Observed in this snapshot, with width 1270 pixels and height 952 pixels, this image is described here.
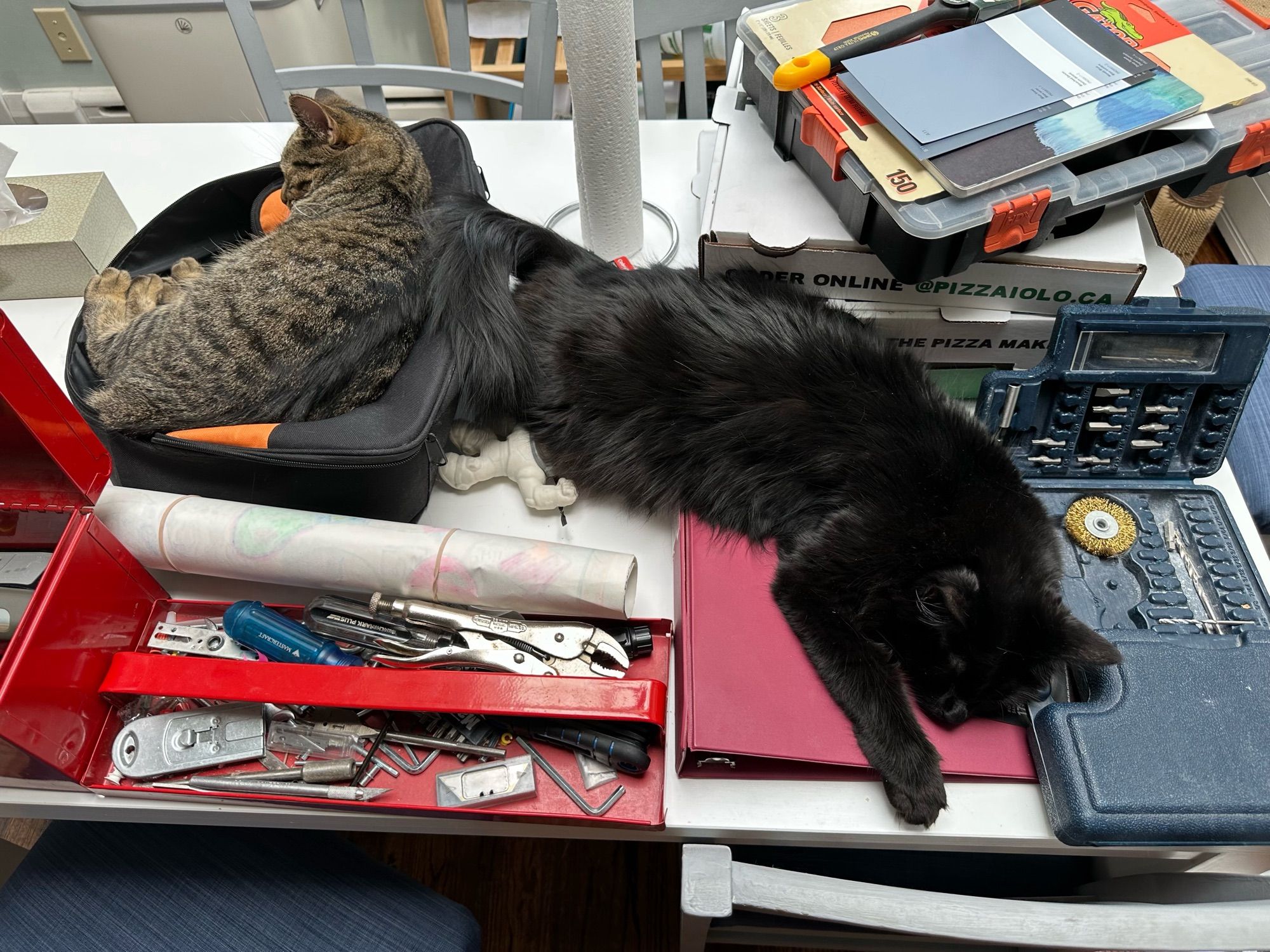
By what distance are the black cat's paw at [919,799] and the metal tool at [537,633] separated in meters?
0.24

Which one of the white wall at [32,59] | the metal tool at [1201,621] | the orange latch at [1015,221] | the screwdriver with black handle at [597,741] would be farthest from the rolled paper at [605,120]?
the white wall at [32,59]

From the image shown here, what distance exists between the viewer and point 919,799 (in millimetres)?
627

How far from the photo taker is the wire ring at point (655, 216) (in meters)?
1.06

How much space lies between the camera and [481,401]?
83cm

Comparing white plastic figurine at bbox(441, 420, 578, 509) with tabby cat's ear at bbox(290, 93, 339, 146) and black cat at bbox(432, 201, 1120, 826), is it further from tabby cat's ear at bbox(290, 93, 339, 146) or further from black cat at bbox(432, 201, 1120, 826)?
tabby cat's ear at bbox(290, 93, 339, 146)

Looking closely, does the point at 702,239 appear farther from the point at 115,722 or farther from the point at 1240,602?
the point at 115,722

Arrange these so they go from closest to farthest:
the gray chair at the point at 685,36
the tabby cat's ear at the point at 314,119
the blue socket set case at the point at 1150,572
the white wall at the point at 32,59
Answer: the blue socket set case at the point at 1150,572 < the tabby cat's ear at the point at 314,119 < the gray chair at the point at 685,36 < the white wall at the point at 32,59

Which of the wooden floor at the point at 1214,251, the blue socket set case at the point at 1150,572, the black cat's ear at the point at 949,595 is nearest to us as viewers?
the blue socket set case at the point at 1150,572

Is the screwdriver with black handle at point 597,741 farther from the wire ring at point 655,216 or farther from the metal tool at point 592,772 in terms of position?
the wire ring at point 655,216

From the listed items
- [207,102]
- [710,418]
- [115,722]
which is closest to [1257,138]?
[710,418]

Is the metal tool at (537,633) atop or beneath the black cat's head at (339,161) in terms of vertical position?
beneath

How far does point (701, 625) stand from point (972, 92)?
0.58 meters

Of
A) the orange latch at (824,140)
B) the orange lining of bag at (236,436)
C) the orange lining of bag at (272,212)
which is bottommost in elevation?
the orange lining of bag at (236,436)

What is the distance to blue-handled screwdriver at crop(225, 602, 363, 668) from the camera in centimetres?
71
